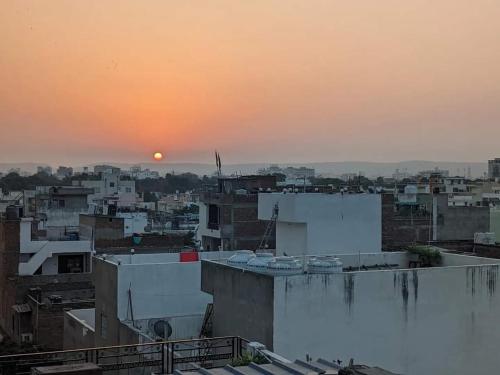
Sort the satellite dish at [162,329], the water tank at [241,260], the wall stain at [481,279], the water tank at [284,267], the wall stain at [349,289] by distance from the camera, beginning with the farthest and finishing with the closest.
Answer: the satellite dish at [162,329] < the wall stain at [481,279] < the water tank at [241,260] < the wall stain at [349,289] < the water tank at [284,267]

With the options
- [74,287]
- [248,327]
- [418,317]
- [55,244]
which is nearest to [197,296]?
[248,327]

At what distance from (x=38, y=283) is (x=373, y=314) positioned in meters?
28.9

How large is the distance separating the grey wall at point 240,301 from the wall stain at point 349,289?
177 cm

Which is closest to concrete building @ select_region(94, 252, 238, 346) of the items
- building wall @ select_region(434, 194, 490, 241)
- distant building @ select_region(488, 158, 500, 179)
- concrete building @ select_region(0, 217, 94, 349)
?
concrete building @ select_region(0, 217, 94, 349)

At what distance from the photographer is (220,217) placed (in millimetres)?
53031

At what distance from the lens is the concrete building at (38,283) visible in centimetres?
3588

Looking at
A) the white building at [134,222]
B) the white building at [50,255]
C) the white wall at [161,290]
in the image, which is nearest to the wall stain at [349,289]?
the white wall at [161,290]

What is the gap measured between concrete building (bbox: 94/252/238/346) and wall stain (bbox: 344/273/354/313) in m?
5.77

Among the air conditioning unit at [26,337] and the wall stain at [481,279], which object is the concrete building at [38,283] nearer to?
the air conditioning unit at [26,337]

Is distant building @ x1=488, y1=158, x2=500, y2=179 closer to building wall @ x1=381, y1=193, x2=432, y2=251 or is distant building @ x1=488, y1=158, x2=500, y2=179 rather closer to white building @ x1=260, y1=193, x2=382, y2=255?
building wall @ x1=381, y1=193, x2=432, y2=251

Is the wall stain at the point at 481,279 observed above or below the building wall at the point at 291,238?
below

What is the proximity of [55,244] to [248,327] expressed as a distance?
3203cm

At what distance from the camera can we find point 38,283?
4012 cm

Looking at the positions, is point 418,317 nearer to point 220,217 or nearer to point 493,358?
point 493,358
